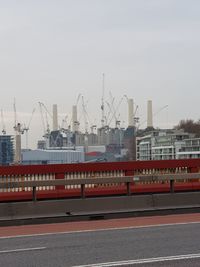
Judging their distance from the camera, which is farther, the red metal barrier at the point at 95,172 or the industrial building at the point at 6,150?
the industrial building at the point at 6,150

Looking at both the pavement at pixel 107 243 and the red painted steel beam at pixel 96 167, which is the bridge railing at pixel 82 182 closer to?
the pavement at pixel 107 243

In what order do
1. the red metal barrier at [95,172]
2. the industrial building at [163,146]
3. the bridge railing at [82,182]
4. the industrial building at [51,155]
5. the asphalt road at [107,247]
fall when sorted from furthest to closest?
1. the industrial building at [163,146]
2. the industrial building at [51,155]
3. the red metal barrier at [95,172]
4. the bridge railing at [82,182]
5. the asphalt road at [107,247]

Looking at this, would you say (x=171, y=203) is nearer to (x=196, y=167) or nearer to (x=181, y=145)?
(x=196, y=167)

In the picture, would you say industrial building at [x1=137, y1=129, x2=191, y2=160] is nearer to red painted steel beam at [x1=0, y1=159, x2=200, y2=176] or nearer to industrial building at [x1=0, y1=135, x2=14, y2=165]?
industrial building at [x1=0, y1=135, x2=14, y2=165]

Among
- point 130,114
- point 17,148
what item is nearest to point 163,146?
point 17,148

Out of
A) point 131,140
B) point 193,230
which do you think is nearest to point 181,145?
point 131,140

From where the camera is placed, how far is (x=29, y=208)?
1706cm

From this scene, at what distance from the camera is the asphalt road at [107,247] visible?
1033cm

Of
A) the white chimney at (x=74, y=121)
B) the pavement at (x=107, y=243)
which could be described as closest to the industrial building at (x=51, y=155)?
the pavement at (x=107, y=243)

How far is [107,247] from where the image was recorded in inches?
471

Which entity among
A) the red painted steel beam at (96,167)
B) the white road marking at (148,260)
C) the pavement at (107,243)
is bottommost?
the pavement at (107,243)

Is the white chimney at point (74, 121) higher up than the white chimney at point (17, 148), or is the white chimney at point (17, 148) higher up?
the white chimney at point (74, 121)

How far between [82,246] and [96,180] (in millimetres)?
5970

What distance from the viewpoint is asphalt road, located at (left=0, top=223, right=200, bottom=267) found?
1033 cm
